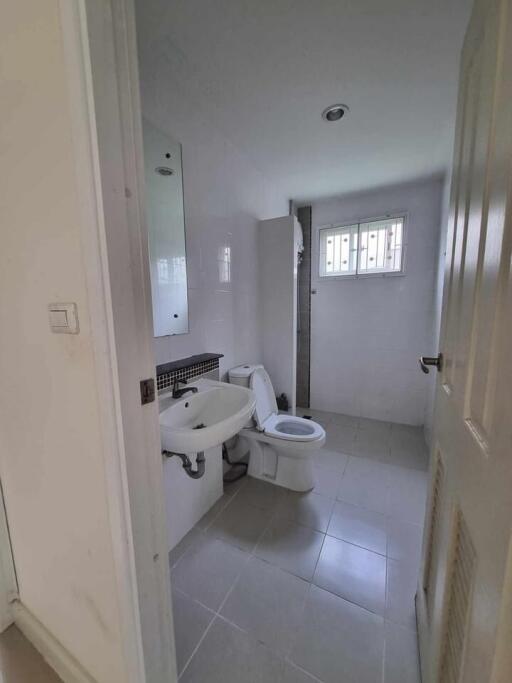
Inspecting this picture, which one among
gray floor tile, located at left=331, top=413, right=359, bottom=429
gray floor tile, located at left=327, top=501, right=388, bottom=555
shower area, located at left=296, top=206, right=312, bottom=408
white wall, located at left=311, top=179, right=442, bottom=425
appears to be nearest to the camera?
gray floor tile, located at left=327, top=501, right=388, bottom=555

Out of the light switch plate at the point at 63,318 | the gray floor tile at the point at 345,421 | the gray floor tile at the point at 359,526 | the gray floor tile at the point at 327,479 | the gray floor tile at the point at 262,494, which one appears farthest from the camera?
the gray floor tile at the point at 345,421

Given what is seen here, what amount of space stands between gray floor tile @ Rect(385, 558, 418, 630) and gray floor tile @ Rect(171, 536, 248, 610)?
66cm

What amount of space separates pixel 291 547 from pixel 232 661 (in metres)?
0.52

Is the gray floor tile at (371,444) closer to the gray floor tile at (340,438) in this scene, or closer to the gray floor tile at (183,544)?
the gray floor tile at (340,438)

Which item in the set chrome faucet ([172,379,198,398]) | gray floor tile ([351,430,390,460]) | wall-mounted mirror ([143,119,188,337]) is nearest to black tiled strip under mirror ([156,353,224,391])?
chrome faucet ([172,379,198,398])

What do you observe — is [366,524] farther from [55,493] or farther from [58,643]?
[55,493]

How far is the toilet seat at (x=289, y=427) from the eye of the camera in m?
1.78

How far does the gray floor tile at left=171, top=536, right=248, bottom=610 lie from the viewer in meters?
1.18

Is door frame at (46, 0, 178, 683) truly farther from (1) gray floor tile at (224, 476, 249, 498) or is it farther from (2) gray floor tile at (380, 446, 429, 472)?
(2) gray floor tile at (380, 446, 429, 472)

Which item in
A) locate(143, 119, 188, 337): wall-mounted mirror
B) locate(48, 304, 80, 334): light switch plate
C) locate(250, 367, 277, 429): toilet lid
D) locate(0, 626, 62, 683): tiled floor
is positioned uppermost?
locate(143, 119, 188, 337): wall-mounted mirror

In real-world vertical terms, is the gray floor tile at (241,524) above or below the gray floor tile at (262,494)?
below

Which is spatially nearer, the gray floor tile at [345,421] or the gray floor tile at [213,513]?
the gray floor tile at [213,513]

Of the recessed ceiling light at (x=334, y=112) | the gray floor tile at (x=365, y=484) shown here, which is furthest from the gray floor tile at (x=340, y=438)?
the recessed ceiling light at (x=334, y=112)

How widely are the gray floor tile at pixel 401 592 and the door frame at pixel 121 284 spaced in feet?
3.14
